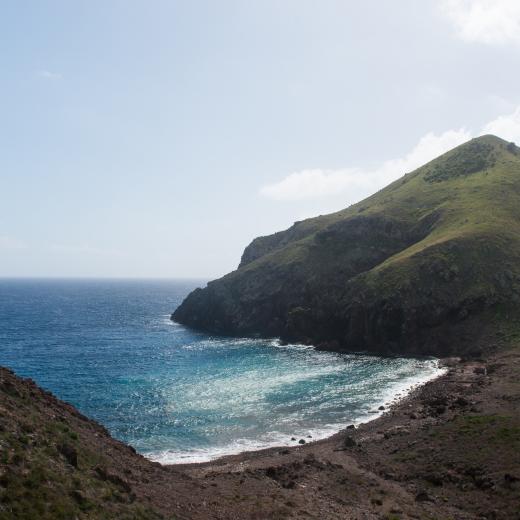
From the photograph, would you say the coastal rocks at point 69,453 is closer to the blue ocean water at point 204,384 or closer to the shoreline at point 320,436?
Result: the shoreline at point 320,436

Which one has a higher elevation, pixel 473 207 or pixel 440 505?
pixel 473 207

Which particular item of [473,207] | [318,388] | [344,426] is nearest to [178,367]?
[318,388]

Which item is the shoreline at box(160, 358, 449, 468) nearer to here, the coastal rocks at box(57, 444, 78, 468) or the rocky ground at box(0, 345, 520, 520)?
the rocky ground at box(0, 345, 520, 520)

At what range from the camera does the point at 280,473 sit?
1641 inches

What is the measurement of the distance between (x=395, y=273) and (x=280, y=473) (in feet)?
281

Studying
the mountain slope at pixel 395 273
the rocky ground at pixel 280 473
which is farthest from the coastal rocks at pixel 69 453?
the mountain slope at pixel 395 273

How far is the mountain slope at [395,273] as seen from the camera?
106 meters

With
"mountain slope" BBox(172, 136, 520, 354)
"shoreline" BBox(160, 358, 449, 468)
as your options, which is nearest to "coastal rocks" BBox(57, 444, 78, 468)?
"shoreline" BBox(160, 358, 449, 468)

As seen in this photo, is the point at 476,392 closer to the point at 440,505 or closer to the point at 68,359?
the point at 440,505

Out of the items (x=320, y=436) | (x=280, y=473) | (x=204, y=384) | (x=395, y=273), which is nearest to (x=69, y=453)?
(x=280, y=473)

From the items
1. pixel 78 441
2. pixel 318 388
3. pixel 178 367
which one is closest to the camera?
pixel 78 441

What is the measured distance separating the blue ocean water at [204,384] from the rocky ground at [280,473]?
8935 mm

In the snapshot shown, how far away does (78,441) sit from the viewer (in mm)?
32844

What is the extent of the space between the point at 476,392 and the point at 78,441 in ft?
172
